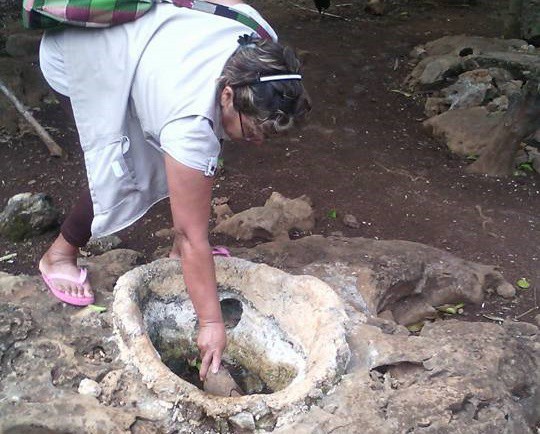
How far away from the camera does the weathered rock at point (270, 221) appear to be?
341 cm

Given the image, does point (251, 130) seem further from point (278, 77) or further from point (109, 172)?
point (109, 172)

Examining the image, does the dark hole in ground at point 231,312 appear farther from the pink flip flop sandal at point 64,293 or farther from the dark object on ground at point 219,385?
the pink flip flop sandal at point 64,293

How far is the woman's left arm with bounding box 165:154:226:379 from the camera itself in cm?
176

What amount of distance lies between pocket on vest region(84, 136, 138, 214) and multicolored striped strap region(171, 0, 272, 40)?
403 mm

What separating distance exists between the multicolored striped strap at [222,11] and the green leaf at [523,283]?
Result: 1.95m

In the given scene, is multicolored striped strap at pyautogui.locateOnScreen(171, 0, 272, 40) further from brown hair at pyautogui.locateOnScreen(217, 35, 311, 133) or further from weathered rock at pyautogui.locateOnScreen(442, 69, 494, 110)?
weathered rock at pyautogui.locateOnScreen(442, 69, 494, 110)


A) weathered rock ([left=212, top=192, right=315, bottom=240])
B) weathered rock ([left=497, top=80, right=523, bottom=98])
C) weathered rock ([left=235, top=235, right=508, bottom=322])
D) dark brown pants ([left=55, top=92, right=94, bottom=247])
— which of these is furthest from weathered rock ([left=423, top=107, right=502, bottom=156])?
dark brown pants ([left=55, top=92, right=94, bottom=247])

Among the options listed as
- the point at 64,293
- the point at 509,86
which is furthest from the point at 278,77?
the point at 509,86

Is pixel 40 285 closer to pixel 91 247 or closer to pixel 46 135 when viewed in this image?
pixel 91 247

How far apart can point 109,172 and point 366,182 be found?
7.73ft

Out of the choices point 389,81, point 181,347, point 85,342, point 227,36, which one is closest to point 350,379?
point 181,347

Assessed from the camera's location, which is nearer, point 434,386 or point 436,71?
point 434,386

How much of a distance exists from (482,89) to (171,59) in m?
3.68

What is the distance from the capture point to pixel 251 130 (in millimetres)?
1816
